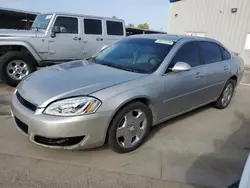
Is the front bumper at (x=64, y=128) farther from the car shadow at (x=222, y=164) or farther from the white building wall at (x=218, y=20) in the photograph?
the white building wall at (x=218, y=20)

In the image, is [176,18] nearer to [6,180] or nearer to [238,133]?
[238,133]

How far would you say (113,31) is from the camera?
7.80 meters

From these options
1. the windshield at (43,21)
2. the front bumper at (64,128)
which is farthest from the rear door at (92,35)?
the front bumper at (64,128)

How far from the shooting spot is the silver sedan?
2537mm

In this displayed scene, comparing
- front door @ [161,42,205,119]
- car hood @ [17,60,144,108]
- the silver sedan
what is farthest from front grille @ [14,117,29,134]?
front door @ [161,42,205,119]

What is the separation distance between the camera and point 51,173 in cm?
257

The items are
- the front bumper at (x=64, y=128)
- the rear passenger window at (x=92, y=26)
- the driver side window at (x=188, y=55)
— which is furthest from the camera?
the rear passenger window at (x=92, y=26)

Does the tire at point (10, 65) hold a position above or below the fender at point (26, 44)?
below

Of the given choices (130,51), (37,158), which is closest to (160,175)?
(37,158)

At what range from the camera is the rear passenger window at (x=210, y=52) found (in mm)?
4230

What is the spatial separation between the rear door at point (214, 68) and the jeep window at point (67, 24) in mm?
4019

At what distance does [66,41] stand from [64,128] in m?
4.72

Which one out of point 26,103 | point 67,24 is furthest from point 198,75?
point 67,24

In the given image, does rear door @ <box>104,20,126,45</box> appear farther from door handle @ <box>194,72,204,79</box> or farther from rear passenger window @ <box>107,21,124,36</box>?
door handle @ <box>194,72,204,79</box>
